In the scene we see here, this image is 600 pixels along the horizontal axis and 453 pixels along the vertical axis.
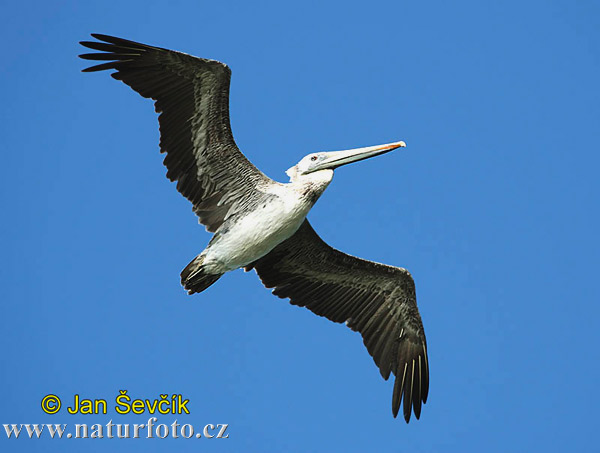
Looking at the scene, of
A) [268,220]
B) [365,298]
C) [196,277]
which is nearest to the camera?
[268,220]

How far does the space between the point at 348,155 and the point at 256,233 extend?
2.05 m

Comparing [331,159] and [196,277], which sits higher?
[331,159]

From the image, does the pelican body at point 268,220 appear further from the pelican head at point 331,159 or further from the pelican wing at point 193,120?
the pelican wing at point 193,120

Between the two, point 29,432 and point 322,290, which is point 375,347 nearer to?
point 322,290

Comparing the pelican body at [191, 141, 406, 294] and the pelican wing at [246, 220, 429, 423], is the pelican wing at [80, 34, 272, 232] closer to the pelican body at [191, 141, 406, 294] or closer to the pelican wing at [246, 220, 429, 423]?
the pelican body at [191, 141, 406, 294]

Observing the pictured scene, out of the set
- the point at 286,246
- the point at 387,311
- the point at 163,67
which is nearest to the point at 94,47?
the point at 163,67

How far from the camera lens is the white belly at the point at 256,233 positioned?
14.3 meters

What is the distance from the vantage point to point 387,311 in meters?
16.2

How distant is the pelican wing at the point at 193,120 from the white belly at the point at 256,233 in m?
0.38

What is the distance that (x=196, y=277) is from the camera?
14711mm

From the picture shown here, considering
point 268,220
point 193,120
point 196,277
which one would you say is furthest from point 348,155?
point 196,277

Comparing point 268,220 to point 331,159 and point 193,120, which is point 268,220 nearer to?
point 331,159

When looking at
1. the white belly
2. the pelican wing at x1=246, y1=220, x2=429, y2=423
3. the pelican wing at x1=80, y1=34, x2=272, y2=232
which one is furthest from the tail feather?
the pelican wing at x1=246, y1=220, x2=429, y2=423

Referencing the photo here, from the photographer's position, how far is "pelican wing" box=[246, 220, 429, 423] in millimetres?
15828
